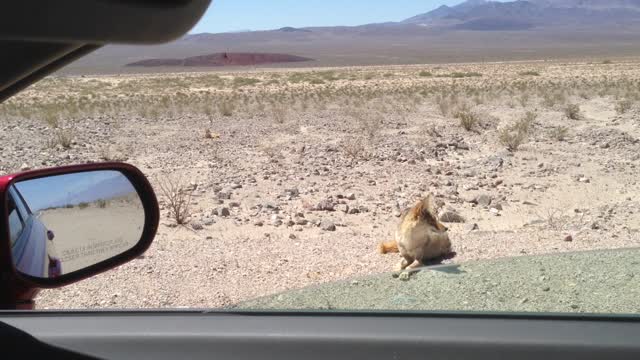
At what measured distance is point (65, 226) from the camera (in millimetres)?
3514

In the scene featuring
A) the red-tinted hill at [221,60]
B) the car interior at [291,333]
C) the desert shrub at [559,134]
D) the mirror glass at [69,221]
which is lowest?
the desert shrub at [559,134]

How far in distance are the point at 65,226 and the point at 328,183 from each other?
8.83 meters

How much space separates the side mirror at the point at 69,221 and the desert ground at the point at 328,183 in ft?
10.8

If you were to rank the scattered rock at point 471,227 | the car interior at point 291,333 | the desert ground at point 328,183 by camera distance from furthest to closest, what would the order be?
1. the scattered rock at point 471,227
2. the desert ground at point 328,183
3. the car interior at point 291,333

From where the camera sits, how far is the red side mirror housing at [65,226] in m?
2.26

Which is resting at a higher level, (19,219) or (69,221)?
(19,219)

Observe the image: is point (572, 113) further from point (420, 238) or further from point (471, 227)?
point (420, 238)

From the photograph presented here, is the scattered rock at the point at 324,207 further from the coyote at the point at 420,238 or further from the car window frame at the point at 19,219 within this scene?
the car window frame at the point at 19,219

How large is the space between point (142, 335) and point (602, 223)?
26.2ft

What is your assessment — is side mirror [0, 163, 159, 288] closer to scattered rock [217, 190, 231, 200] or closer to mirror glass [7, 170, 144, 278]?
mirror glass [7, 170, 144, 278]

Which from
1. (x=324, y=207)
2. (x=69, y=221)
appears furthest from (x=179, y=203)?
(x=69, y=221)

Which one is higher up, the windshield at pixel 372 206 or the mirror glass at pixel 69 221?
the mirror glass at pixel 69 221

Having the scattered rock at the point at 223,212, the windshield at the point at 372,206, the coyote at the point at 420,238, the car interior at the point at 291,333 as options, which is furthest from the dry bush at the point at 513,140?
the car interior at the point at 291,333

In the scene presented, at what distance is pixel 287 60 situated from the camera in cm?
9881
